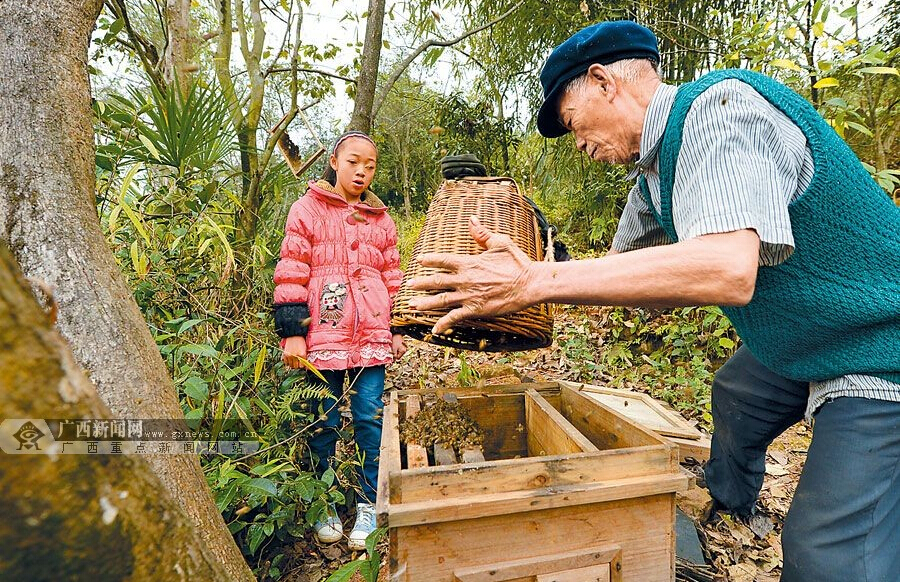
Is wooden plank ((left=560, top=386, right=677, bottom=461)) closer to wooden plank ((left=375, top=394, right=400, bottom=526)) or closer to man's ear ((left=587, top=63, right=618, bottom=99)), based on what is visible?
wooden plank ((left=375, top=394, right=400, bottom=526))

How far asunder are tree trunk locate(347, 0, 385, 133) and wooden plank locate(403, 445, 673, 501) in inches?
118

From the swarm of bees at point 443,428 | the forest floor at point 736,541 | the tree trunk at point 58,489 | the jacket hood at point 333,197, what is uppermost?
the jacket hood at point 333,197

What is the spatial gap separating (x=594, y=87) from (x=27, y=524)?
61.9 inches

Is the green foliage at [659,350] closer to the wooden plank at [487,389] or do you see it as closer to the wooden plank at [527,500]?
the wooden plank at [487,389]

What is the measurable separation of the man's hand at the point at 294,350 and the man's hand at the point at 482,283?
1.15 metres

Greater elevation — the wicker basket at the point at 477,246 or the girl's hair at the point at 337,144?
the girl's hair at the point at 337,144

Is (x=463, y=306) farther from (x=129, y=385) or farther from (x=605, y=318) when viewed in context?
(x=605, y=318)

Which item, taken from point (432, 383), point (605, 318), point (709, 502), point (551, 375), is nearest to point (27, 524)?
point (709, 502)

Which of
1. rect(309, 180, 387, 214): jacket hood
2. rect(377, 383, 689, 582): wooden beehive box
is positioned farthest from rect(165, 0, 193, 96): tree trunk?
rect(377, 383, 689, 582): wooden beehive box

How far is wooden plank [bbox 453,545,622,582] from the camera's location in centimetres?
116

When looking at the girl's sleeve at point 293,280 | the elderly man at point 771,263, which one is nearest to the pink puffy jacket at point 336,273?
the girl's sleeve at point 293,280

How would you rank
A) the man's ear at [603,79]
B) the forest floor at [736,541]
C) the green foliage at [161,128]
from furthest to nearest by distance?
the green foliage at [161,128] < the forest floor at [736,541] < the man's ear at [603,79]

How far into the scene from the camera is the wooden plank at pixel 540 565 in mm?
1161

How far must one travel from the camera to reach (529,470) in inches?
46.1
